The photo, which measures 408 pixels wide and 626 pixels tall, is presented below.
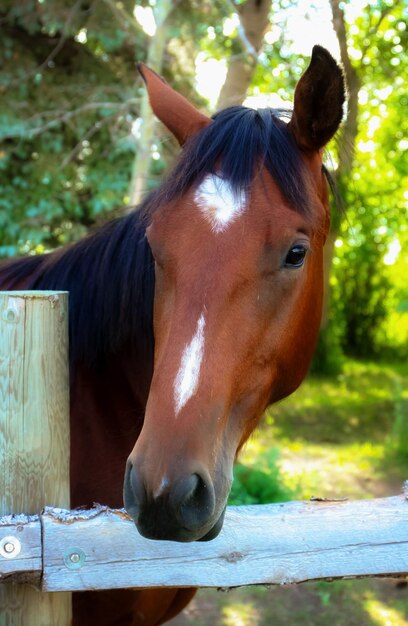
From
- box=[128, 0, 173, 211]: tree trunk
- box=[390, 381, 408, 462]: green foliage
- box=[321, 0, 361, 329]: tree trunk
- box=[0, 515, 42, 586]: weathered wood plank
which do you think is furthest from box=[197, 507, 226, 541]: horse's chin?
box=[390, 381, 408, 462]: green foliage

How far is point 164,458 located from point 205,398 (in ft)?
0.63

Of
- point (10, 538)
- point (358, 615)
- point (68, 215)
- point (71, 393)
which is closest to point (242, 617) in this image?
point (358, 615)

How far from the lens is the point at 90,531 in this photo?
5.65ft

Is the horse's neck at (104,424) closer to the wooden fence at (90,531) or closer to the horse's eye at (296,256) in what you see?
the wooden fence at (90,531)

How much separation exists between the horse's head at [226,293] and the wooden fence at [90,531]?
24 cm

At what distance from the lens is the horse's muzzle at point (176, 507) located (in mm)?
1452

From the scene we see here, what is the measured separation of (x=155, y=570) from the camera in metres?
1.74

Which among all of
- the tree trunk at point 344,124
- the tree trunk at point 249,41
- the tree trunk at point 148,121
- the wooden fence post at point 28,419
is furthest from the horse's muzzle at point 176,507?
the tree trunk at point 249,41

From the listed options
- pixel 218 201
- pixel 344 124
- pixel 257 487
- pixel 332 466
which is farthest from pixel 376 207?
pixel 218 201

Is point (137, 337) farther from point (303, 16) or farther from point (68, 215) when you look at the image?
point (68, 215)

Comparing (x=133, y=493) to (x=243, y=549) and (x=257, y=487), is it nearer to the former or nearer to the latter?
(x=243, y=549)

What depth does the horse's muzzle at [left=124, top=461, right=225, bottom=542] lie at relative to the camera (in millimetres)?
1452

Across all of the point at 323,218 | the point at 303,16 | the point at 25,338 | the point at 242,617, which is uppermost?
the point at 303,16

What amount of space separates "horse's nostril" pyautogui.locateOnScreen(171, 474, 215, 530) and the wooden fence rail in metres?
0.30
